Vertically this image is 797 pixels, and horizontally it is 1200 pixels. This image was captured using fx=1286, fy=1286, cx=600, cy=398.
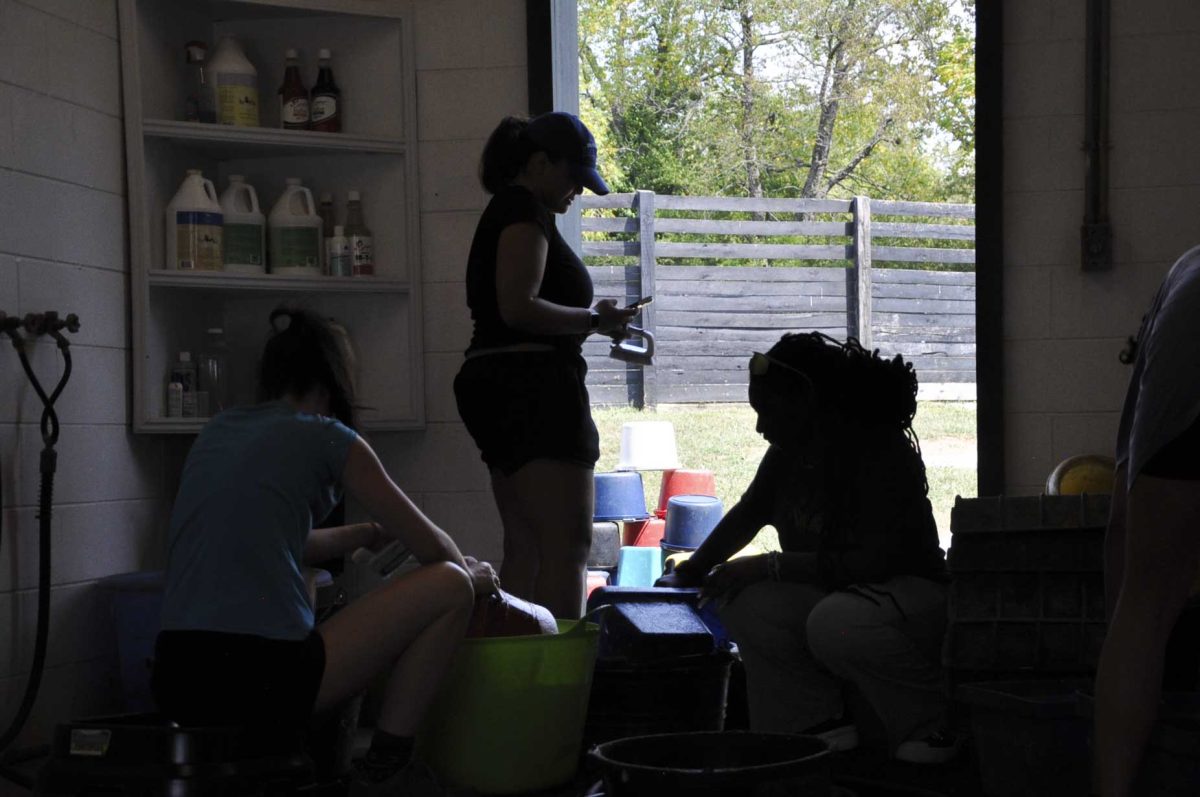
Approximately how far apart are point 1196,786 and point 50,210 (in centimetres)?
256

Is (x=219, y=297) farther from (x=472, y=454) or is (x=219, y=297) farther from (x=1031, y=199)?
(x=1031, y=199)

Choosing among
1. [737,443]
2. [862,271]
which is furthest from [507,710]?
[862,271]

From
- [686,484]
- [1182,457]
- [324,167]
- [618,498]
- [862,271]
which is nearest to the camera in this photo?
[1182,457]

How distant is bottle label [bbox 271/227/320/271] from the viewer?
330 cm

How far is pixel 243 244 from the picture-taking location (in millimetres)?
3273

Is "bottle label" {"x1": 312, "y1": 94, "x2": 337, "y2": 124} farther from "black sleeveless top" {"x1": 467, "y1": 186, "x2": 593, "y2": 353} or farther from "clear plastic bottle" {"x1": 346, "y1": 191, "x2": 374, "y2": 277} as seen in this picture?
"black sleeveless top" {"x1": 467, "y1": 186, "x2": 593, "y2": 353}

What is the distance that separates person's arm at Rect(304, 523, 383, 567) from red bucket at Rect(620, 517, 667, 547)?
2.17 meters

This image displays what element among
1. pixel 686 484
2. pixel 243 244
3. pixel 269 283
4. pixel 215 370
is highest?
pixel 243 244

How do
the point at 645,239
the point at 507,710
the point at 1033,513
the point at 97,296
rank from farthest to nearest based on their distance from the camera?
the point at 645,239 < the point at 97,296 < the point at 1033,513 < the point at 507,710

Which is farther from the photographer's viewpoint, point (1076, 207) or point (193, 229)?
point (1076, 207)

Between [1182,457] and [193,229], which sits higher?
[193,229]

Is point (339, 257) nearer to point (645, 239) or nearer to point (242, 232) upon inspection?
point (242, 232)

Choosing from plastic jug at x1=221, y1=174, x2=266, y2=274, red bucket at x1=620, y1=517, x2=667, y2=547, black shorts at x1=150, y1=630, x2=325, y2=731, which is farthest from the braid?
red bucket at x1=620, y1=517, x2=667, y2=547

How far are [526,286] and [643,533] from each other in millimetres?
1993
